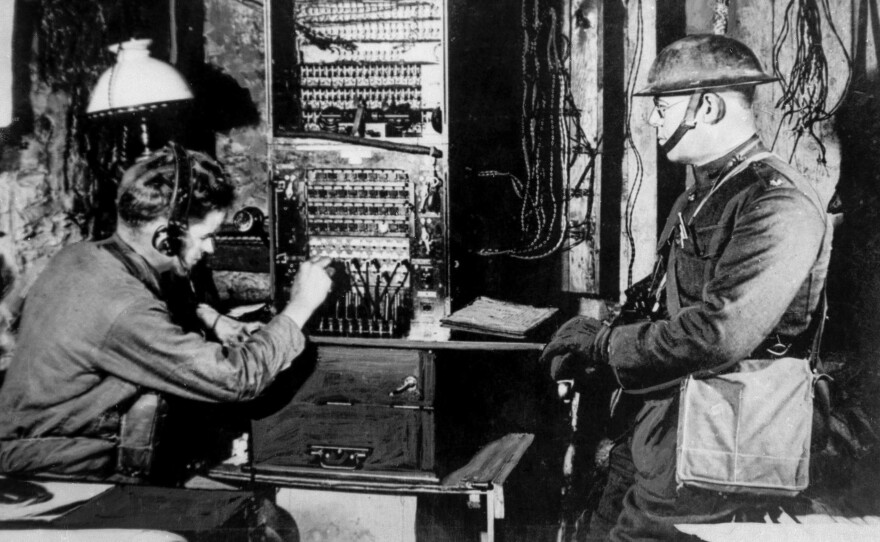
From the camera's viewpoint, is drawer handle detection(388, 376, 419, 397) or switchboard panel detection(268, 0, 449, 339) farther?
switchboard panel detection(268, 0, 449, 339)

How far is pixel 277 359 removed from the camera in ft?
6.73

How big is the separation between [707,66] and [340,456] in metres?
1.74

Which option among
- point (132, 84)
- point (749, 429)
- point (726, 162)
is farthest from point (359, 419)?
point (132, 84)

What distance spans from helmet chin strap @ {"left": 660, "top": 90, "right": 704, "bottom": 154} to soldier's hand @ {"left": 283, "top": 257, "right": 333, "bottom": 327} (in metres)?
1.25

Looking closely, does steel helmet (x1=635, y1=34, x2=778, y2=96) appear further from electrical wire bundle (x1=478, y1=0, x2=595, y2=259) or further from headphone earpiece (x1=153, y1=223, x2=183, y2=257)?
headphone earpiece (x1=153, y1=223, x2=183, y2=257)

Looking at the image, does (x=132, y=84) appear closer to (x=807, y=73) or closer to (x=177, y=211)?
(x=177, y=211)

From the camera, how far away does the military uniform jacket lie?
72.0 inches

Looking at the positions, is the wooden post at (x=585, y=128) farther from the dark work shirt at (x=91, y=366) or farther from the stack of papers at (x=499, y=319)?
the dark work shirt at (x=91, y=366)

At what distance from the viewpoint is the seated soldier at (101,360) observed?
1939 mm

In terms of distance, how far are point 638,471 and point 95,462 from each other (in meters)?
1.71

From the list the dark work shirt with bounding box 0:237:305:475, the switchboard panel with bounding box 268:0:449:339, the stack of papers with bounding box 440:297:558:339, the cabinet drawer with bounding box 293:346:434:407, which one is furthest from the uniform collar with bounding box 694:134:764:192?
the dark work shirt with bounding box 0:237:305:475

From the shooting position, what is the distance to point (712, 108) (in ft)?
6.74

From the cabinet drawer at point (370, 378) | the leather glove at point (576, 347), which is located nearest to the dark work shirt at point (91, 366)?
the cabinet drawer at point (370, 378)

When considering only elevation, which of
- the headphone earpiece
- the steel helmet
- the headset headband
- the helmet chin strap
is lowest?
the headphone earpiece
